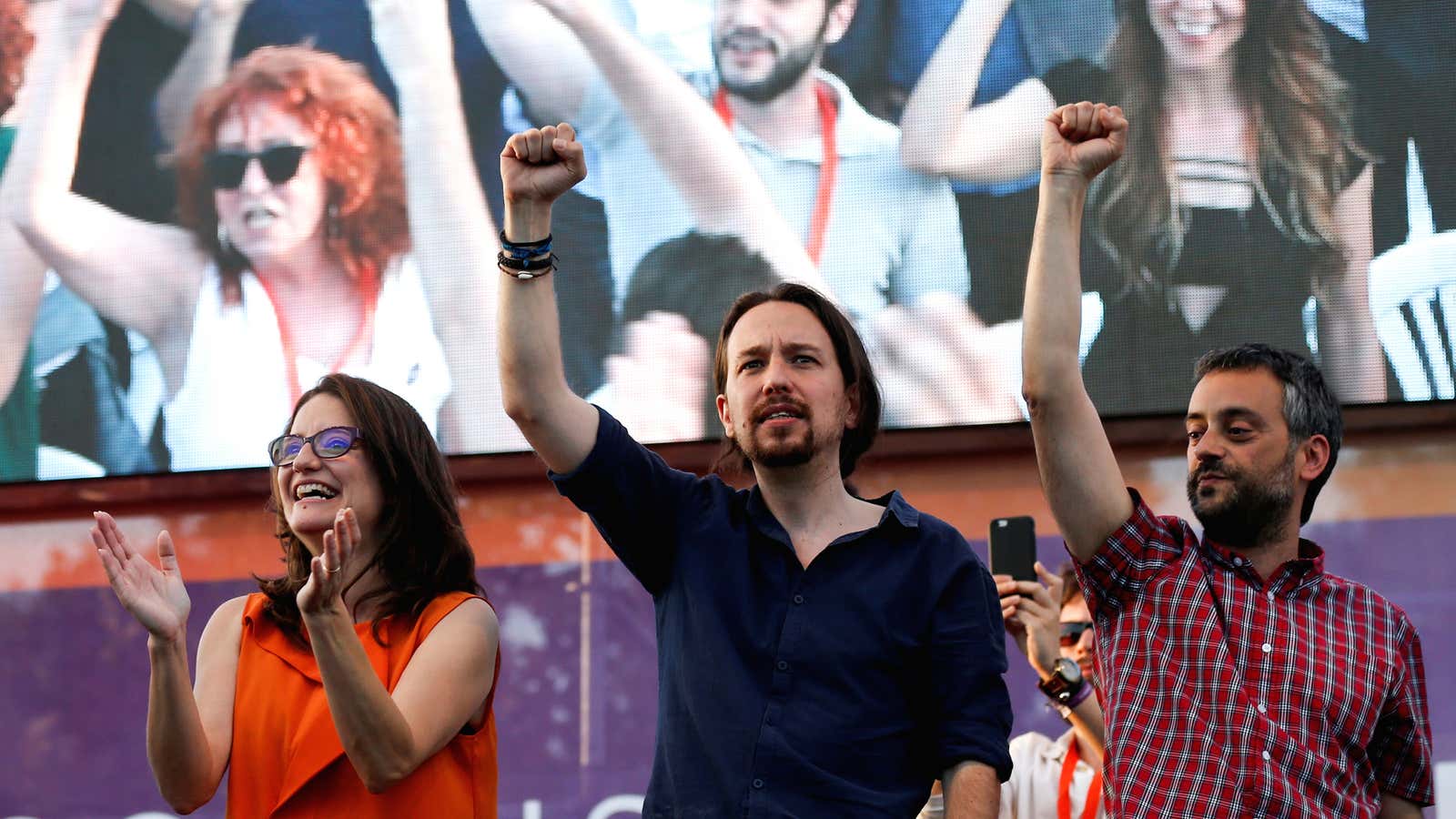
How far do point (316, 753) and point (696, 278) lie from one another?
2396mm

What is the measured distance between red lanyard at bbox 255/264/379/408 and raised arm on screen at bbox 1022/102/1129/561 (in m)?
2.66

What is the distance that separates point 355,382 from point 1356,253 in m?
2.78

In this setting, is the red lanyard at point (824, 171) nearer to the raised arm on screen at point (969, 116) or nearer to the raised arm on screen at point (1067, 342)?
the raised arm on screen at point (969, 116)

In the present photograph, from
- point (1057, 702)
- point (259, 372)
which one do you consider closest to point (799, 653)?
point (1057, 702)

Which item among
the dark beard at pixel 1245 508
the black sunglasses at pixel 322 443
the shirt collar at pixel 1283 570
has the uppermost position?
the black sunglasses at pixel 322 443

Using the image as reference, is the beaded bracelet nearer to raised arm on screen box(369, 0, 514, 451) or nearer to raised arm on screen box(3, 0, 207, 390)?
raised arm on screen box(369, 0, 514, 451)

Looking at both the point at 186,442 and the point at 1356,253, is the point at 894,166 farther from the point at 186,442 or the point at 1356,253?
the point at 186,442

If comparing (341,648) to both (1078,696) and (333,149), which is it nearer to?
(1078,696)

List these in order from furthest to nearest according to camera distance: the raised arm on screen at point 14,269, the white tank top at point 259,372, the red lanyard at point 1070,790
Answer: the raised arm on screen at point 14,269
the white tank top at point 259,372
the red lanyard at point 1070,790

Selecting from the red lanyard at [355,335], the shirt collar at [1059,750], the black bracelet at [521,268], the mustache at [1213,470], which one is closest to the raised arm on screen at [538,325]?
the black bracelet at [521,268]

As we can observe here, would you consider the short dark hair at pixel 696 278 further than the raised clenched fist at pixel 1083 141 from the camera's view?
Yes

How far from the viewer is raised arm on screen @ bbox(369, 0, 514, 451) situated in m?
4.41

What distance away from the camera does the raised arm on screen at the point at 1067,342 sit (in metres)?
2.12

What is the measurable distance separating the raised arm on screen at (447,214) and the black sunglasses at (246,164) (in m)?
0.34
